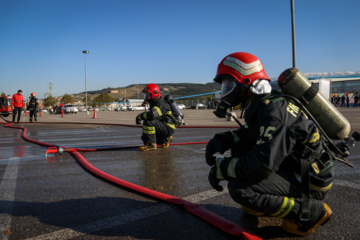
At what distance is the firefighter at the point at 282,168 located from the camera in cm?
198

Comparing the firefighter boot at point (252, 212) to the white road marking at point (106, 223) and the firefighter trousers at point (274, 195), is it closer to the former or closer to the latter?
the firefighter trousers at point (274, 195)

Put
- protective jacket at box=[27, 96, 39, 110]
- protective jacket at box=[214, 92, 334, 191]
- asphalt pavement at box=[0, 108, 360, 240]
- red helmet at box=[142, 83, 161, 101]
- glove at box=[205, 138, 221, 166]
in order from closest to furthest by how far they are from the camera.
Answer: protective jacket at box=[214, 92, 334, 191] < asphalt pavement at box=[0, 108, 360, 240] < glove at box=[205, 138, 221, 166] < red helmet at box=[142, 83, 161, 101] < protective jacket at box=[27, 96, 39, 110]

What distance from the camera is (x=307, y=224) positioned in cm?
213

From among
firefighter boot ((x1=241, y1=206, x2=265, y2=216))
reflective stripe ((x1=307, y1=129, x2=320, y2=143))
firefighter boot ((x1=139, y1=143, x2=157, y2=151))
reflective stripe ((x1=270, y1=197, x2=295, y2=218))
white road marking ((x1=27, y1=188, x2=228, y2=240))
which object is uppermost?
reflective stripe ((x1=307, y1=129, x2=320, y2=143))

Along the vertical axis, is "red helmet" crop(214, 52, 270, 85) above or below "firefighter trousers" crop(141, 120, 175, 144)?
above

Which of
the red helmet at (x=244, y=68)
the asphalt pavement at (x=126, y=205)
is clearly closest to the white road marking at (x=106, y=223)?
the asphalt pavement at (x=126, y=205)

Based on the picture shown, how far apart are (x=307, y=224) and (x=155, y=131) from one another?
4.64 m

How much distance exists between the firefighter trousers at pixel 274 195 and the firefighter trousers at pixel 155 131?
169 inches

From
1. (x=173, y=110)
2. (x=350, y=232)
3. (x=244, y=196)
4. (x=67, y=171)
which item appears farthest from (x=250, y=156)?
(x=173, y=110)

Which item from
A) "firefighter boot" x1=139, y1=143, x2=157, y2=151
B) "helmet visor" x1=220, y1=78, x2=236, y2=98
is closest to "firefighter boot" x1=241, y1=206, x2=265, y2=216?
"helmet visor" x1=220, y1=78, x2=236, y2=98

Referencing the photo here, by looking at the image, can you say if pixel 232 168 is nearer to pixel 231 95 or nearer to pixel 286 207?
pixel 286 207

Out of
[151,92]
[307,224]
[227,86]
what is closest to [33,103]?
[151,92]

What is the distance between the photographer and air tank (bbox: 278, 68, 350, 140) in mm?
2262

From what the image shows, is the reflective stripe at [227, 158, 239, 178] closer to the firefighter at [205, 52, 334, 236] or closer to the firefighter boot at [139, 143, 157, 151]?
the firefighter at [205, 52, 334, 236]
